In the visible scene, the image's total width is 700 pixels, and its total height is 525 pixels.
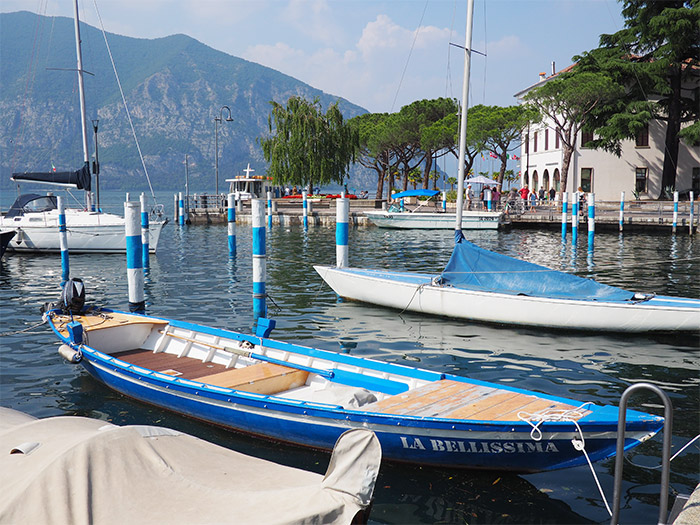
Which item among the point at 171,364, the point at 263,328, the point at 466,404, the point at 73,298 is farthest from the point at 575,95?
the point at 466,404

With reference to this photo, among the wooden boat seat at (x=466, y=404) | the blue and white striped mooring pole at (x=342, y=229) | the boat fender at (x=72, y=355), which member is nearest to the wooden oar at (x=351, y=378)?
the wooden boat seat at (x=466, y=404)

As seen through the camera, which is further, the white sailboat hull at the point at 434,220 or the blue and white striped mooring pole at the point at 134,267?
the white sailboat hull at the point at 434,220

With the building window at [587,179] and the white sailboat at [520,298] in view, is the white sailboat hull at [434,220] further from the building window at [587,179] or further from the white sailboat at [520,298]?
the white sailboat at [520,298]

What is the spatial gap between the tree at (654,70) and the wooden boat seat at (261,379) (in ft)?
134

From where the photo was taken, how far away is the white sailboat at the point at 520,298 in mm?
12031

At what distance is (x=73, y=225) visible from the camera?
2648cm

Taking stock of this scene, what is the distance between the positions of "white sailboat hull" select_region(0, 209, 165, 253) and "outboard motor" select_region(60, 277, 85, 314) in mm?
15915

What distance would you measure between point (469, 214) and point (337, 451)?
36.6m

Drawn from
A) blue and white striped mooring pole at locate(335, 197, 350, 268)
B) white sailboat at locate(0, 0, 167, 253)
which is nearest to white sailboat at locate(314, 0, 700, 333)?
blue and white striped mooring pole at locate(335, 197, 350, 268)

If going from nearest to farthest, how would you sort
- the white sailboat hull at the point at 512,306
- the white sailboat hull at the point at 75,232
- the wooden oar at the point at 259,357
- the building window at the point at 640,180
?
the wooden oar at the point at 259,357 → the white sailboat hull at the point at 512,306 → the white sailboat hull at the point at 75,232 → the building window at the point at 640,180

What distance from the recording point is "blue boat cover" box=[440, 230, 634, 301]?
12.7 m

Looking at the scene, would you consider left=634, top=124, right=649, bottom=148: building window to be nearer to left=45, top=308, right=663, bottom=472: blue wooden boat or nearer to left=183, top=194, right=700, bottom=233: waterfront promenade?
left=183, top=194, right=700, bottom=233: waterfront promenade

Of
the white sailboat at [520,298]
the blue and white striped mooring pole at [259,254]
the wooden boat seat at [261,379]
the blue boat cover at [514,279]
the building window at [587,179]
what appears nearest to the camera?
the wooden boat seat at [261,379]

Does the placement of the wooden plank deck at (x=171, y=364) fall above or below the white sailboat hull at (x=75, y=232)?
below
